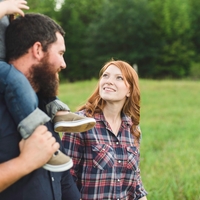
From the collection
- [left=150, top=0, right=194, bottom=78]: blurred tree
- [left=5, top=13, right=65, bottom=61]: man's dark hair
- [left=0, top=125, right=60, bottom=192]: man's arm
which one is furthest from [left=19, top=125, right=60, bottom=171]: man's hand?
[left=150, top=0, right=194, bottom=78]: blurred tree

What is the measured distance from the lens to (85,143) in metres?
2.55

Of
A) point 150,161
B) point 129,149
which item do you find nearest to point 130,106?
point 129,149

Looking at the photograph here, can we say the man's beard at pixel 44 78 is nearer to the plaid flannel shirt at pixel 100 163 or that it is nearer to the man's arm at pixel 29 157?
the man's arm at pixel 29 157

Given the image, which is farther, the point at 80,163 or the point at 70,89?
the point at 70,89

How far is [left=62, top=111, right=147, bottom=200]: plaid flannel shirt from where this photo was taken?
2.52 meters

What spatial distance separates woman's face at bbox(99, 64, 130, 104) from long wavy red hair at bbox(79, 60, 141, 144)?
0.11 feet

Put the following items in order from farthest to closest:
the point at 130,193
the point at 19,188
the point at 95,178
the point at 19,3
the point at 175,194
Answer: the point at 175,194 < the point at 130,193 < the point at 95,178 < the point at 19,3 < the point at 19,188

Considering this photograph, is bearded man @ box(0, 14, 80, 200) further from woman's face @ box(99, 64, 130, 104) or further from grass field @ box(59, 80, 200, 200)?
grass field @ box(59, 80, 200, 200)

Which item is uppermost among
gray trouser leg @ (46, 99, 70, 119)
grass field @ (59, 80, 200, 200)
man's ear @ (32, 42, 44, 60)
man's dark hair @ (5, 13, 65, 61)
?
man's dark hair @ (5, 13, 65, 61)

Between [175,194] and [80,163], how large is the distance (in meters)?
1.96

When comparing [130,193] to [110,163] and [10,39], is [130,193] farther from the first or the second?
[10,39]

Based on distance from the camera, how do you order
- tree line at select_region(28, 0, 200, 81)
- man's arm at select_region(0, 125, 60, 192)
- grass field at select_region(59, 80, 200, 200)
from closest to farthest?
man's arm at select_region(0, 125, 60, 192) < grass field at select_region(59, 80, 200, 200) < tree line at select_region(28, 0, 200, 81)

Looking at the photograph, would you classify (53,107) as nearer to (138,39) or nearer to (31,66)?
(31,66)

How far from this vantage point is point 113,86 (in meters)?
2.71
